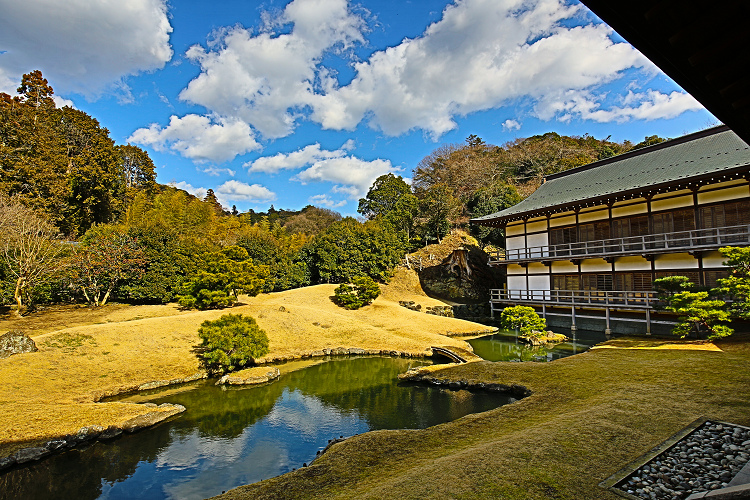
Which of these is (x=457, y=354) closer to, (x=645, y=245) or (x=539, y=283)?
(x=539, y=283)

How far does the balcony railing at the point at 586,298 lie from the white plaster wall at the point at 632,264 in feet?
4.54

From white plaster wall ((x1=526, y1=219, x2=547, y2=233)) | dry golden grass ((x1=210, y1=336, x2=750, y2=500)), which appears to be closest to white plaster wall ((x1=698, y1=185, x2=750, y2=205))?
white plaster wall ((x1=526, y1=219, x2=547, y2=233))

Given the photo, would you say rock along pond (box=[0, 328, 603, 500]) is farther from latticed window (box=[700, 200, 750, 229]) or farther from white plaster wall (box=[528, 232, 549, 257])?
latticed window (box=[700, 200, 750, 229])

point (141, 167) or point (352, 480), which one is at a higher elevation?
point (141, 167)

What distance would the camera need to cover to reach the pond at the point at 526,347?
637 inches

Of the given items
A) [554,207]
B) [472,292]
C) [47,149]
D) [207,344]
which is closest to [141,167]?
[47,149]

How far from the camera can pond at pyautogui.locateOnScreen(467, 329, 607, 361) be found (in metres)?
16.2

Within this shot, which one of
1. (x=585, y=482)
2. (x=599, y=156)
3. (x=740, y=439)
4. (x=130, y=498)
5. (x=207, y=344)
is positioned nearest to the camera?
(x=585, y=482)

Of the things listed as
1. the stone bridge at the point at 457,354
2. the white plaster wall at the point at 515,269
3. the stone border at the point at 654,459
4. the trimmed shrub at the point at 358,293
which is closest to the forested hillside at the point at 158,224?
the trimmed shrub at the point at 358,293

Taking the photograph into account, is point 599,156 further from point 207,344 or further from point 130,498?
point 130,498

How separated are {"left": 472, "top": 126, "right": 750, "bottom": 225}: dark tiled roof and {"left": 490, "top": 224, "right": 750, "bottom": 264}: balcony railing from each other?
241 centimetres

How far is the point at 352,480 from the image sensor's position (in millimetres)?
5422

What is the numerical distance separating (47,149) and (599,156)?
54.6 m

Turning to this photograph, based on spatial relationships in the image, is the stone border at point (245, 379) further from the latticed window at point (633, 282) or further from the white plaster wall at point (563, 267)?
the latticed window at point (633, 282)
